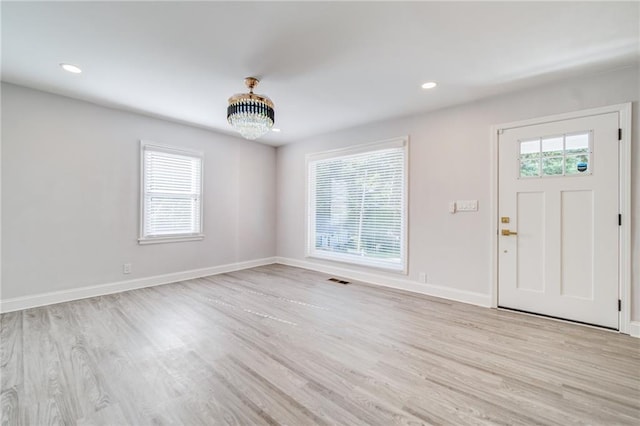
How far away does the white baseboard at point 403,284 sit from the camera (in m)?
3.46

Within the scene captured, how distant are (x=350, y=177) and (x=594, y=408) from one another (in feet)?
12.9

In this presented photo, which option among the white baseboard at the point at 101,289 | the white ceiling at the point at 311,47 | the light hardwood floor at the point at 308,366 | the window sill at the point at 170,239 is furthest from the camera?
the window sill at the point at 170,239

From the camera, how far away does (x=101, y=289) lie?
12.2ft

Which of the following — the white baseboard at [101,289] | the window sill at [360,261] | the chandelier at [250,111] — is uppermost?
the chandelier at [250,111]

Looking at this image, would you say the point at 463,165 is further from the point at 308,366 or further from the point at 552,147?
the point at 308,366

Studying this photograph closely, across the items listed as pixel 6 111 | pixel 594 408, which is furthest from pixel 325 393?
pixel 6 111

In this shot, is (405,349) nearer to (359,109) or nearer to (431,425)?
(431,425)

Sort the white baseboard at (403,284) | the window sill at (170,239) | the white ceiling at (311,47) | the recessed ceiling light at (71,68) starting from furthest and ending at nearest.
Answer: the window sill at (170,239) < the white baseboard at (403,284) < the recessed ceiling light at (71,68) < the white ceiling at (311,47)

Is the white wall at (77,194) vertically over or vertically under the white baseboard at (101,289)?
over

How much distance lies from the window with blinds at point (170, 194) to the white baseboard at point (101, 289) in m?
0.61

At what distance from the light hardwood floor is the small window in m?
1.68

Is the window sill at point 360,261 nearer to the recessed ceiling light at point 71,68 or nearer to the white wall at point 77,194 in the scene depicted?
the white wall at point 77,194

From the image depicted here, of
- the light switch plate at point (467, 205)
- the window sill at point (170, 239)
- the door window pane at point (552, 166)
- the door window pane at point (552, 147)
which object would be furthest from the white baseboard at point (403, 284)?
the window sill at point (170, 239)

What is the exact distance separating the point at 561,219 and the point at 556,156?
71cm
